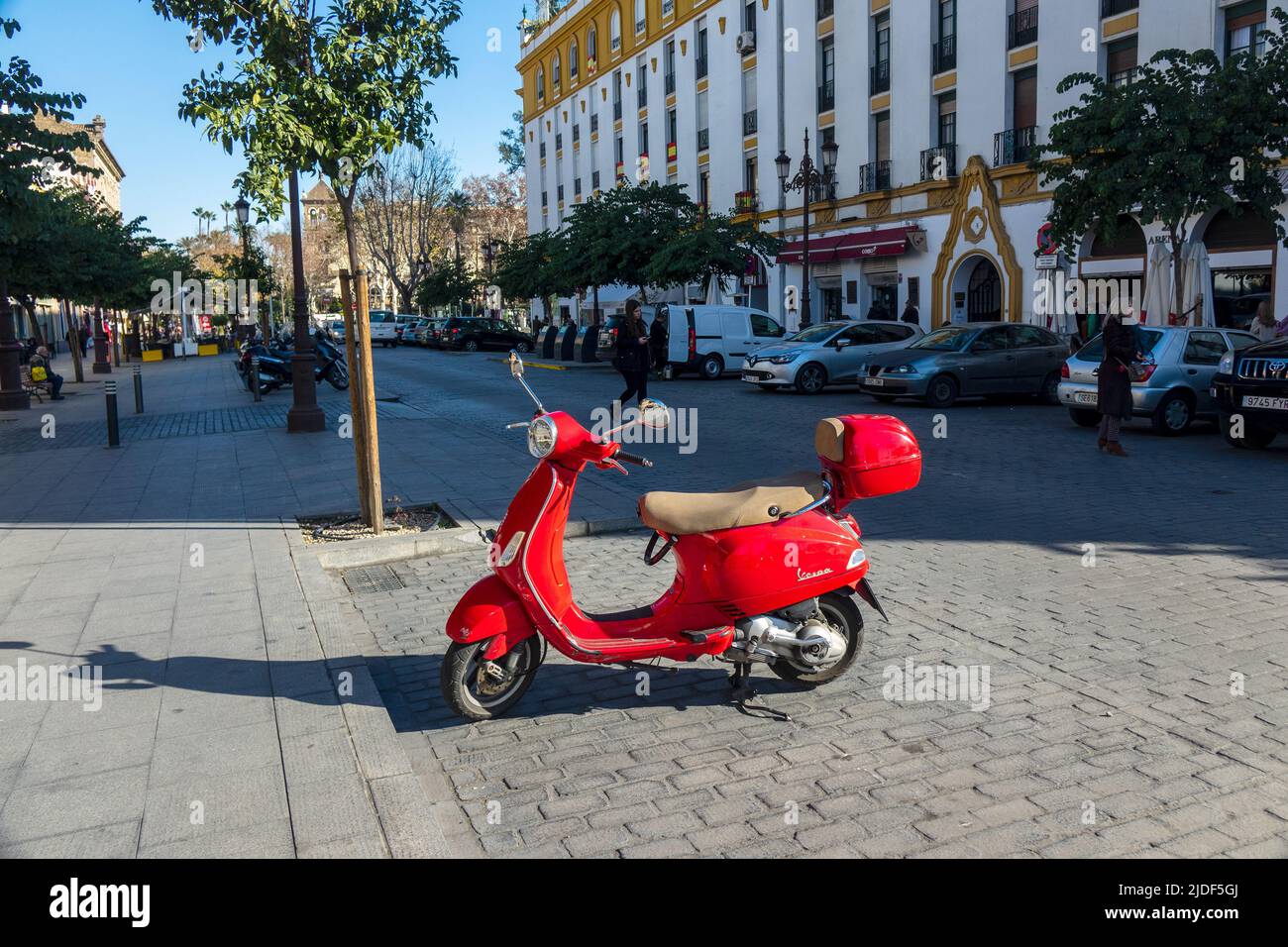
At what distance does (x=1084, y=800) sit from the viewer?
3.82m

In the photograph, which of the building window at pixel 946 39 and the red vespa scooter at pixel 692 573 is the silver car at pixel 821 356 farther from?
the red vespa scooter at pixel 692 573

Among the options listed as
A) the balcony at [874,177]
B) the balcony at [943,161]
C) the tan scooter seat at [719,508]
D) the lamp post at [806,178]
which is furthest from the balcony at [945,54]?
the tan scooter seat at [719,508]

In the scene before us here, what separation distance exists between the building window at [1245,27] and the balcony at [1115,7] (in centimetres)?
244

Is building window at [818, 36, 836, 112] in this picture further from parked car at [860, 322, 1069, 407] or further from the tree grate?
the tree grate

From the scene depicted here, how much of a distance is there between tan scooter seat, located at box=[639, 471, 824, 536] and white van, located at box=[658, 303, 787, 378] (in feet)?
73.1

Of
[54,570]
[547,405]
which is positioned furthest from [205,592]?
[547,405]

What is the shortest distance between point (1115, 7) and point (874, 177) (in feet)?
31.1

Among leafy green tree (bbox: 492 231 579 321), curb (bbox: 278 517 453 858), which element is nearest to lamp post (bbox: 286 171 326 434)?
curb (bbox: 278 517 453 858)

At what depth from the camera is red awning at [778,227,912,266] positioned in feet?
104

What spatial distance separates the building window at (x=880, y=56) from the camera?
32438 mm

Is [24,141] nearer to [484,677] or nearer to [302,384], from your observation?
[302,384]

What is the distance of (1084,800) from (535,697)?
2.39 metres

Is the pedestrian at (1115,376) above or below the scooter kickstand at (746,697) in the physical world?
above
